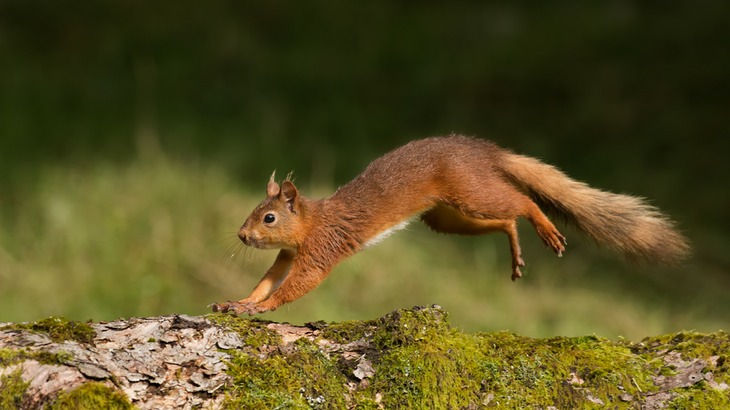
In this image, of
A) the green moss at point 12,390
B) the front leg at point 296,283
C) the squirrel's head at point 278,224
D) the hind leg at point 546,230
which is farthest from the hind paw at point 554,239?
the green moss at point 12,390

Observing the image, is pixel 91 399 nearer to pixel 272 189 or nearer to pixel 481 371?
pixel 481 371

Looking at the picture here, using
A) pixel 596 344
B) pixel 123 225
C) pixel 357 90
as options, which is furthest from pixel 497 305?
pixel 596 344

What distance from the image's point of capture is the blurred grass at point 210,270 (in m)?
6.44

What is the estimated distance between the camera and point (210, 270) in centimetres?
655

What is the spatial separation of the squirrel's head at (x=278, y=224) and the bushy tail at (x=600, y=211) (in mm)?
977

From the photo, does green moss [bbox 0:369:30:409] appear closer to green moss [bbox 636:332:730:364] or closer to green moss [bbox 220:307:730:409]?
green moss [bbox 220:307:730:409]

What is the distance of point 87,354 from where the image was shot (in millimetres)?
2771

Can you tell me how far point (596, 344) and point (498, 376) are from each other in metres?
0.39

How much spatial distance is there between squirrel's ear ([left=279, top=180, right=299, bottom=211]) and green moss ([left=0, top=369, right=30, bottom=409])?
1.91 meters

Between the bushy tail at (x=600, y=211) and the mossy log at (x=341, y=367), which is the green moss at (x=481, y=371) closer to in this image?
the mossy log at (x=341, y=367)

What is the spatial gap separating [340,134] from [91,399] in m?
6.35

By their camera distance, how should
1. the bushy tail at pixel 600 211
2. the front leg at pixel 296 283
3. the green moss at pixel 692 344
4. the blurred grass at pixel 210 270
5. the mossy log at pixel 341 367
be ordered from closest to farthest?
the mossy log at pixel 341 367 → the green moss at pixel 692 344 → the front leg at pixel 296 283 → the bushy tail at pixel 600 211 → the blurred grass at pixel 210 270

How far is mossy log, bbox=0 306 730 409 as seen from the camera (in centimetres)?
273

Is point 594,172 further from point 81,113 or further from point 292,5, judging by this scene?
point 81,113
